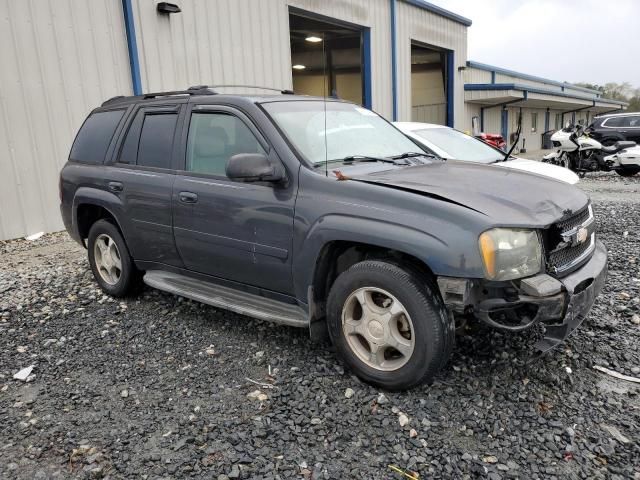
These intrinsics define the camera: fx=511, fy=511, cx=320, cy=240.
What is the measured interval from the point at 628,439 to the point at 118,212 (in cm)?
412

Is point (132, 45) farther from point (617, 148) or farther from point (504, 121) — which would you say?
point (504, 121)

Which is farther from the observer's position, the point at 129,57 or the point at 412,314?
the point at 129,57

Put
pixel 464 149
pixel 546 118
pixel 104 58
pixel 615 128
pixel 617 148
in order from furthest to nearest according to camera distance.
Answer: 1. pixel 546 118
2. pixel 615 128
3. pixel 617 148
4. pixel 104 58
5. pixel 464 149

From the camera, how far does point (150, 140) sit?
439 centimetres

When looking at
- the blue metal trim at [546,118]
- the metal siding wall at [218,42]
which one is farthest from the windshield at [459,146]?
the blue metal trim at [546,118]

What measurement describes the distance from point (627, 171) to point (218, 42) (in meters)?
11.0

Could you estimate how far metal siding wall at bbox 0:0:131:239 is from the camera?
766 centimetres

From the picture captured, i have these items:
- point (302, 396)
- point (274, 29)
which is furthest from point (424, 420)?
point (274, 29)

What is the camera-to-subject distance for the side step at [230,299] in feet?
11.3

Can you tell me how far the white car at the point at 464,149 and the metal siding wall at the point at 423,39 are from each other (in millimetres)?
8891

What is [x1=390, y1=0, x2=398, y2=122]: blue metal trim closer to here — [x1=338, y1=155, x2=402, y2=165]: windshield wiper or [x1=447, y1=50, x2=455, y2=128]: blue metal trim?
[x1=447, y1=50, x2=455, y2=128]: blue metal trim

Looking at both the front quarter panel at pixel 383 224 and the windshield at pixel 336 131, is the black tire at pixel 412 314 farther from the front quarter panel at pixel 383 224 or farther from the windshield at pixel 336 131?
the windshield at pixel 336 131

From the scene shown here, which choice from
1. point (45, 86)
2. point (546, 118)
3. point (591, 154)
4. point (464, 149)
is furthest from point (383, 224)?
point (546, 118)

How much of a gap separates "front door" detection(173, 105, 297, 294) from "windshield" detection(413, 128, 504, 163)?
407 cm
